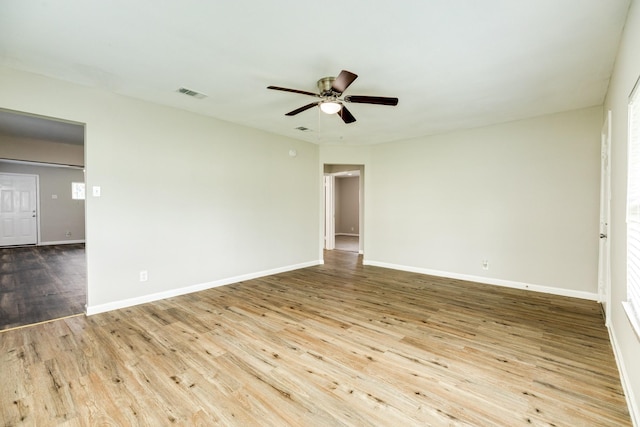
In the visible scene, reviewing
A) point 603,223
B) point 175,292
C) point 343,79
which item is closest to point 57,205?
point 175,292

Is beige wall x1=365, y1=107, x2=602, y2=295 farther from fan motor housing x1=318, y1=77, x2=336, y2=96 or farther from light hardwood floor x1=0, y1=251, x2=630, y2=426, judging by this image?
fan motor housing x1=318, y1=77, x2=336, y2=96

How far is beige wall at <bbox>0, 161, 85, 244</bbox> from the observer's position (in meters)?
8.46

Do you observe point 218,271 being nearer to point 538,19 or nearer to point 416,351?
point 416,351

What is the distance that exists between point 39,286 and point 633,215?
6.73 meters

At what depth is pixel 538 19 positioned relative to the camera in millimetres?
2025

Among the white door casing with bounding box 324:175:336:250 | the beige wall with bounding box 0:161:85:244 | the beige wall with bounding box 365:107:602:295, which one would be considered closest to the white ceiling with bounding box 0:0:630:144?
the beige wall with bounding box 365:107:602:295

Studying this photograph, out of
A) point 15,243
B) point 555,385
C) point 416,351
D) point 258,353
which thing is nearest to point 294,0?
point 258,353

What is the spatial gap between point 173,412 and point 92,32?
9.06 feet

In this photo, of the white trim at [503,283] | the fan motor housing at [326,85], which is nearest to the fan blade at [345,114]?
the fan motor housing at [326,85]

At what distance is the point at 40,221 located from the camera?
846 cm

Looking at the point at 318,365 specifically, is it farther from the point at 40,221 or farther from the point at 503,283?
the point at 40,221

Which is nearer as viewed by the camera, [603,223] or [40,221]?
[603,223]

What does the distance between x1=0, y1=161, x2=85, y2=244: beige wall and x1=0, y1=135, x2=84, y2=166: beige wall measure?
280 centimetres

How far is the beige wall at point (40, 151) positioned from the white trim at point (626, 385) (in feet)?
29.9
